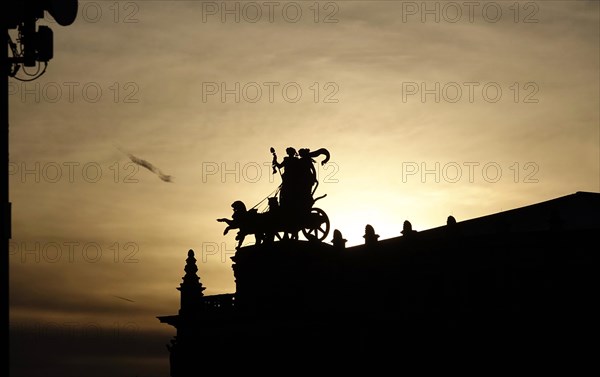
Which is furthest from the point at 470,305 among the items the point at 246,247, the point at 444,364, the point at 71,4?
the point at 71,4

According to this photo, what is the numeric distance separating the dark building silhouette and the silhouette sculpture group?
1.84 metres

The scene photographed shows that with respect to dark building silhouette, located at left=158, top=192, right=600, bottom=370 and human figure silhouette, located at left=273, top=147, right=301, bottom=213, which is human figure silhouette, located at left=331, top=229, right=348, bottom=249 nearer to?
dark building silhouette, located at left=158, top=192, right=600, bottom=370

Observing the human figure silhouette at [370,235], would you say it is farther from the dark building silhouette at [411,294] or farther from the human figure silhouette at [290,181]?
the human figure silhouette at [290,181]

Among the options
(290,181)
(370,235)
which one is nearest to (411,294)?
(370,235)

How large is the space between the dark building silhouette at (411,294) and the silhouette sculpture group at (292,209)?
1.84 metres

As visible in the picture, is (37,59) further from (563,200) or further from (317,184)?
(563,200)

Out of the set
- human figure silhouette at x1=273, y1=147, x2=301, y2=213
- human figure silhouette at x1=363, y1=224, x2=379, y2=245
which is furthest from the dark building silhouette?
human figure silhouette at x1=273, y1=147, x2=301, y2=213

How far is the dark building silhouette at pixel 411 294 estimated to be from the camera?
60.2 m

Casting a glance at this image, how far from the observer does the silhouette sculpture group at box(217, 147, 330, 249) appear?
63.7 m

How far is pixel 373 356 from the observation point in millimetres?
65438

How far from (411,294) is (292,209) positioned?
8158mm

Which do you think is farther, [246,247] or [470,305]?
[246,247]

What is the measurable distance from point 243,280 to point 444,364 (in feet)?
46.0

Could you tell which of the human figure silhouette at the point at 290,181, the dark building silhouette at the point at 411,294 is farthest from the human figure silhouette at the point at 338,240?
the human figure silhouette at the point at 290,181
